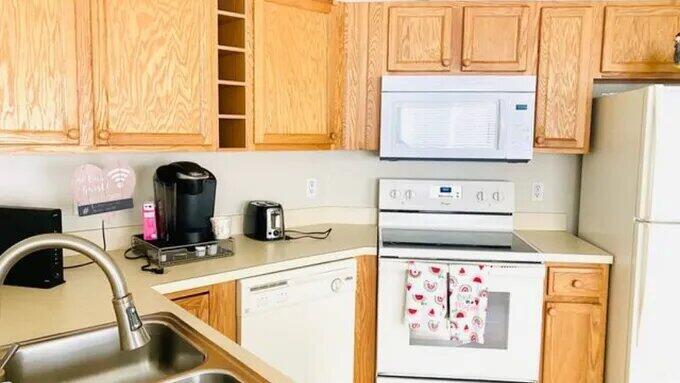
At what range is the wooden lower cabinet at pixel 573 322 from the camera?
2.43 m

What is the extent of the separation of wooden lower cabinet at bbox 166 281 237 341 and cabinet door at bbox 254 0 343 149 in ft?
2.30

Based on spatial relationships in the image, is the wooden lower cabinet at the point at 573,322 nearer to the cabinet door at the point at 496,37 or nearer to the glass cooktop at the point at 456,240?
the glass cooktop at the point at 456,240

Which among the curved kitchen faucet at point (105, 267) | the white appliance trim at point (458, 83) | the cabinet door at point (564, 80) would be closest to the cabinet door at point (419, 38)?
the white appliance trim at point (458, 83)

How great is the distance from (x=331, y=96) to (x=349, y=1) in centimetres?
53

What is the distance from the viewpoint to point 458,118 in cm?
259

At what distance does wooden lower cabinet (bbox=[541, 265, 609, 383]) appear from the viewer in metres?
2.43

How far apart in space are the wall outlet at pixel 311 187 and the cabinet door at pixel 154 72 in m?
0.89

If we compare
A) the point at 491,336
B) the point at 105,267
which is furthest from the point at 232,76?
the point at 491,336

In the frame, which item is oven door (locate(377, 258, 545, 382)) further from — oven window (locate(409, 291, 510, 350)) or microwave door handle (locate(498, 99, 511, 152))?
microwave door handle (locate(498, 99, 511, 152))

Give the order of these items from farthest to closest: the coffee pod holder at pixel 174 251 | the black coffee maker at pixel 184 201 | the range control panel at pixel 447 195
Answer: the range control panel at pixel 447 195 → the black coffee maker at pixel 184 201 → the coffee pod holder at pixel 174 251

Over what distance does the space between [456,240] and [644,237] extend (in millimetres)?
823

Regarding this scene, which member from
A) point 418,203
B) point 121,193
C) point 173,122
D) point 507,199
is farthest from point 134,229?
point 507,199

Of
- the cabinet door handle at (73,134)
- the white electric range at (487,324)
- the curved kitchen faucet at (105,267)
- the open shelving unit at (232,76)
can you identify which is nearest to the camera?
the curved kitchen faucet at (105,267)

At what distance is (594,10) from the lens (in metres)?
2.54
